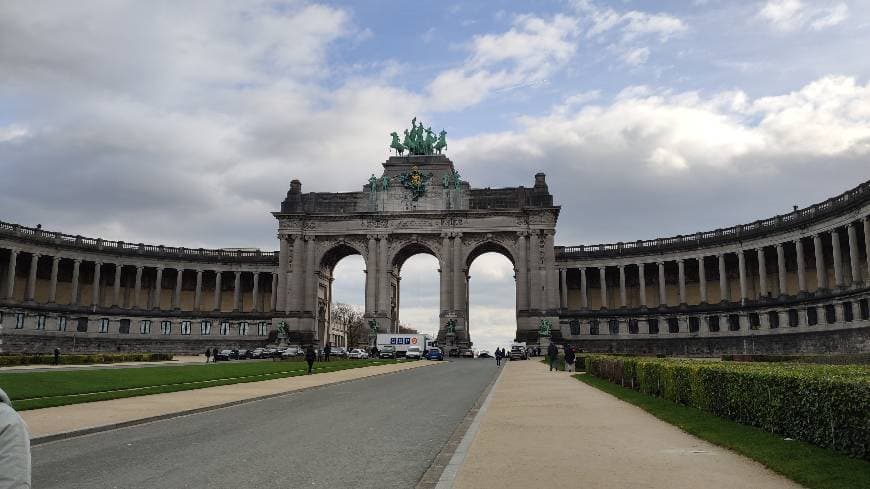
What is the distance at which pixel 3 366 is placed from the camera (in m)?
51.2

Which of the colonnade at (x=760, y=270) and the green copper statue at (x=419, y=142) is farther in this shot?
the green copper statue at (x=419, y=142)

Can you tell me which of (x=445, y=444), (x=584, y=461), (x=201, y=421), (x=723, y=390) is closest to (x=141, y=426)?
(x=201, y=421)

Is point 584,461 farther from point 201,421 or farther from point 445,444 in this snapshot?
point 201,421

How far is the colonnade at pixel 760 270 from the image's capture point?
72.2 meters

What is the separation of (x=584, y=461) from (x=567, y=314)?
96567 millimetres

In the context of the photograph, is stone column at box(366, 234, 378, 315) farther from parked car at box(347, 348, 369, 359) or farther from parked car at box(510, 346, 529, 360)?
parked car at box(510, 346, 529, 360)

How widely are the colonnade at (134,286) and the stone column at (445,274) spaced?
2794 cm

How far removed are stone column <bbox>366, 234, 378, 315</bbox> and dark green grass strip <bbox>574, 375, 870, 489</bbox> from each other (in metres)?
84.8

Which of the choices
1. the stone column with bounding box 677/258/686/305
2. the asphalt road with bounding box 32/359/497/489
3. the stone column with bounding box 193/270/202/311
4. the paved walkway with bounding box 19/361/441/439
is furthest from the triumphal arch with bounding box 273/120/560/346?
the asphalt road with bounding box 32/359/497/489

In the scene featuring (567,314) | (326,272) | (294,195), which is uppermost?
(294,195)

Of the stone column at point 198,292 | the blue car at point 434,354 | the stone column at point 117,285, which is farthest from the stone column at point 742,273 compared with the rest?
the stone column at point 117,285

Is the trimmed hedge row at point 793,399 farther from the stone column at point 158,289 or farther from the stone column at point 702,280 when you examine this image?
the stone column at point 158,289

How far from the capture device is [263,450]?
1462cm

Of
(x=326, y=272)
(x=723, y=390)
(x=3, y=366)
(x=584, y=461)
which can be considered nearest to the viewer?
(x=584, y=461)
